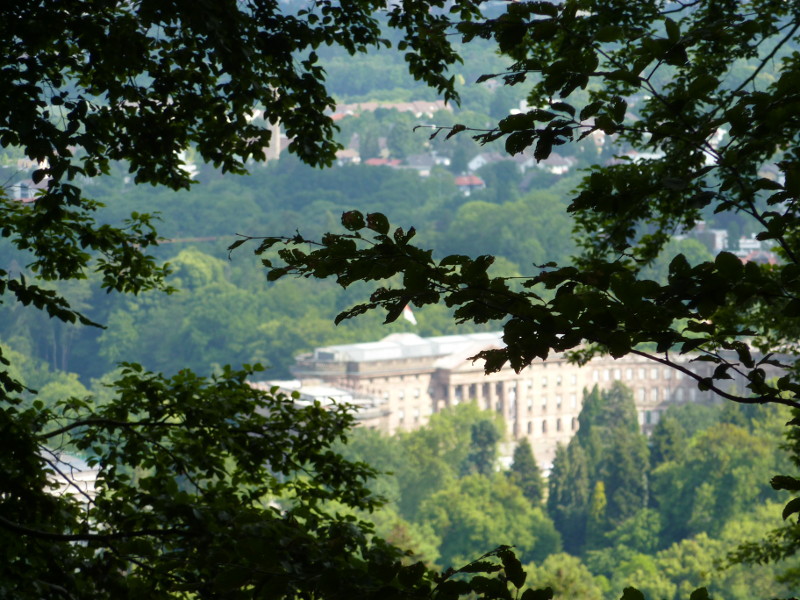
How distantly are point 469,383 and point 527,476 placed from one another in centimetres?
1493

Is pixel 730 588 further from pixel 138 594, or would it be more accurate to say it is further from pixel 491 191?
pixel 491 191

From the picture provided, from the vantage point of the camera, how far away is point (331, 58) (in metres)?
140

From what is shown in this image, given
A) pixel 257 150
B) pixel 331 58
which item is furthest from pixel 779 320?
pixel 331 58

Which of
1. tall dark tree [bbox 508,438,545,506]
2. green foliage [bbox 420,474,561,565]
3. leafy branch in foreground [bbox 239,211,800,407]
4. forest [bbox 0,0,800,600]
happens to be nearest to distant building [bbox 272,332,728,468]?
tall dark tree [bbox 508,438,545,506]

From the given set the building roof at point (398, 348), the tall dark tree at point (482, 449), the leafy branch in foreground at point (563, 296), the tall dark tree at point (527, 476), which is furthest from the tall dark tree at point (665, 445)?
the leafy branch in foreground at point (563, 296)

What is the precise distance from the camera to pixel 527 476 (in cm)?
6253

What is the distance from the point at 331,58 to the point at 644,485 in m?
92.1

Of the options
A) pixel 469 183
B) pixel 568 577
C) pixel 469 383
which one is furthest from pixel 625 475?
pixel 469 183

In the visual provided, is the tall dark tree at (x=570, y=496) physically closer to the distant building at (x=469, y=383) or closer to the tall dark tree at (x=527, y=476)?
the tall dark tree at (x=527, y=476)

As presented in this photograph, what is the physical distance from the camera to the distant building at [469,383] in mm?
74688

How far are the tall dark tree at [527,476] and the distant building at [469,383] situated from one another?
9.80m

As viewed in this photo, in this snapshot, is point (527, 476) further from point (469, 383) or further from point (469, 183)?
point (469, 183)

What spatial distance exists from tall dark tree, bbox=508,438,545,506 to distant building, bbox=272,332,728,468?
9802 mm

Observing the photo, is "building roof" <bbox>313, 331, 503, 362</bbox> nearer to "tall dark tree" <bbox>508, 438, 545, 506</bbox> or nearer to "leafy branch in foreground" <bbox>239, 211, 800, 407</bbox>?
"tall dark tree" <bbox>508, 438, 545, 506</bbox>
